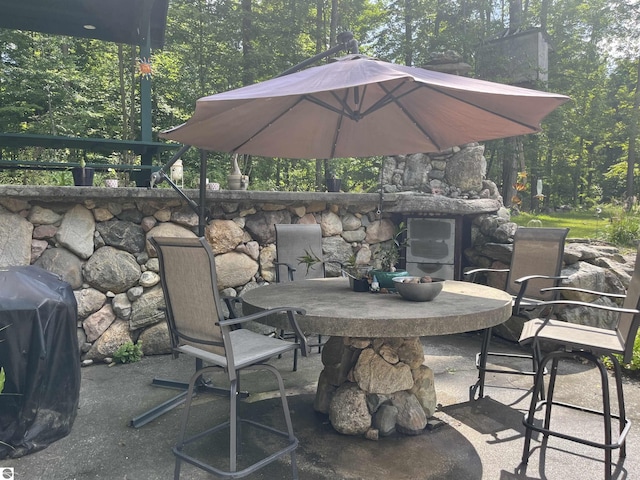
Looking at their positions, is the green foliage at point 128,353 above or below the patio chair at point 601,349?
below

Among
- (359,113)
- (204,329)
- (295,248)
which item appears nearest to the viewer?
(204,329)

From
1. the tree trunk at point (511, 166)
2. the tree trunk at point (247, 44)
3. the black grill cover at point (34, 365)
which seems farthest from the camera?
the tree trunk at point (511, 166)

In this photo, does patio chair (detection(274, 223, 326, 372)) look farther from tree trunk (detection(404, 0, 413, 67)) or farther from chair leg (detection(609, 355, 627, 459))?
tree trunk (detection(404, 0, 413, 67))

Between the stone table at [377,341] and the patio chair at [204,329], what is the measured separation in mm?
191


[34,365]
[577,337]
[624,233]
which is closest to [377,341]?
[577,337]

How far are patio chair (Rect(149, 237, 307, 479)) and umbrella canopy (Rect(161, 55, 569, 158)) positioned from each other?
65 cm

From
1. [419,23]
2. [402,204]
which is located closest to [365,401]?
[402,204]

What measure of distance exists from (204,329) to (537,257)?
2294 mm

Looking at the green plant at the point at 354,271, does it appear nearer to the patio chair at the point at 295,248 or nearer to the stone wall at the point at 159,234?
the patio chair at the point at 295,248

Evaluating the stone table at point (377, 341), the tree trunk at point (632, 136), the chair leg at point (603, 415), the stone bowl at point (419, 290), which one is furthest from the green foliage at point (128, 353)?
the tree trunk at point (632, 136)

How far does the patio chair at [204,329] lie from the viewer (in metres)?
1.72

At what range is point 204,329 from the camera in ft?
5.98

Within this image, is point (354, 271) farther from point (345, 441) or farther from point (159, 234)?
point (159, 234)

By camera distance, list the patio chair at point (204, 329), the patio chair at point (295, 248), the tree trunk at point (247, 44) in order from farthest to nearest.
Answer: the tree trunk at point (247, 44) < the patio chair at point (295, 248) < the patio chair at point (204, 329)
